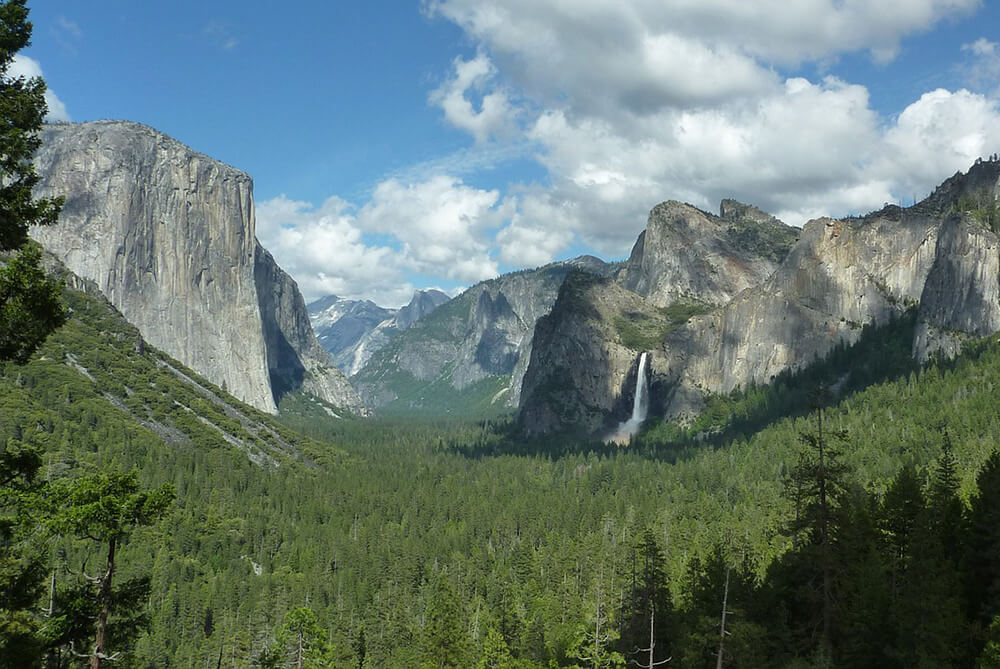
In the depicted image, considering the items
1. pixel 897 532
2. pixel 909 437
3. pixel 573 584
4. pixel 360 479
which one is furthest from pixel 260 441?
pixel 897 532

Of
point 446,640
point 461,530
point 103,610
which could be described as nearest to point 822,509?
point 103,610

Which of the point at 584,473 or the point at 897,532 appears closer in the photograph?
the point at 897,532

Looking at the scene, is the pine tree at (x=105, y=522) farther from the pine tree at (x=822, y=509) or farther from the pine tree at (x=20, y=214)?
the pine tree at (x=822, y=509)

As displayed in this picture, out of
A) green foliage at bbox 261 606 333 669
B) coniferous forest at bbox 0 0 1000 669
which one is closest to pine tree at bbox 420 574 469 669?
coniferous forest at bbox 0 0 1000 669

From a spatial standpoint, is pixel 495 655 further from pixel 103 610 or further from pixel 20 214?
pixel 20 214

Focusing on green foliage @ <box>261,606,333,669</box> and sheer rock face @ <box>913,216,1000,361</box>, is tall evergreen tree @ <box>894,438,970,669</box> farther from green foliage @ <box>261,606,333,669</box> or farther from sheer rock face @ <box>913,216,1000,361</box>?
sheer rock face @ <box>913,216,1000,361</box>

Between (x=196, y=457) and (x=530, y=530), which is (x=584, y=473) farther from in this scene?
(x=196, y=457)
